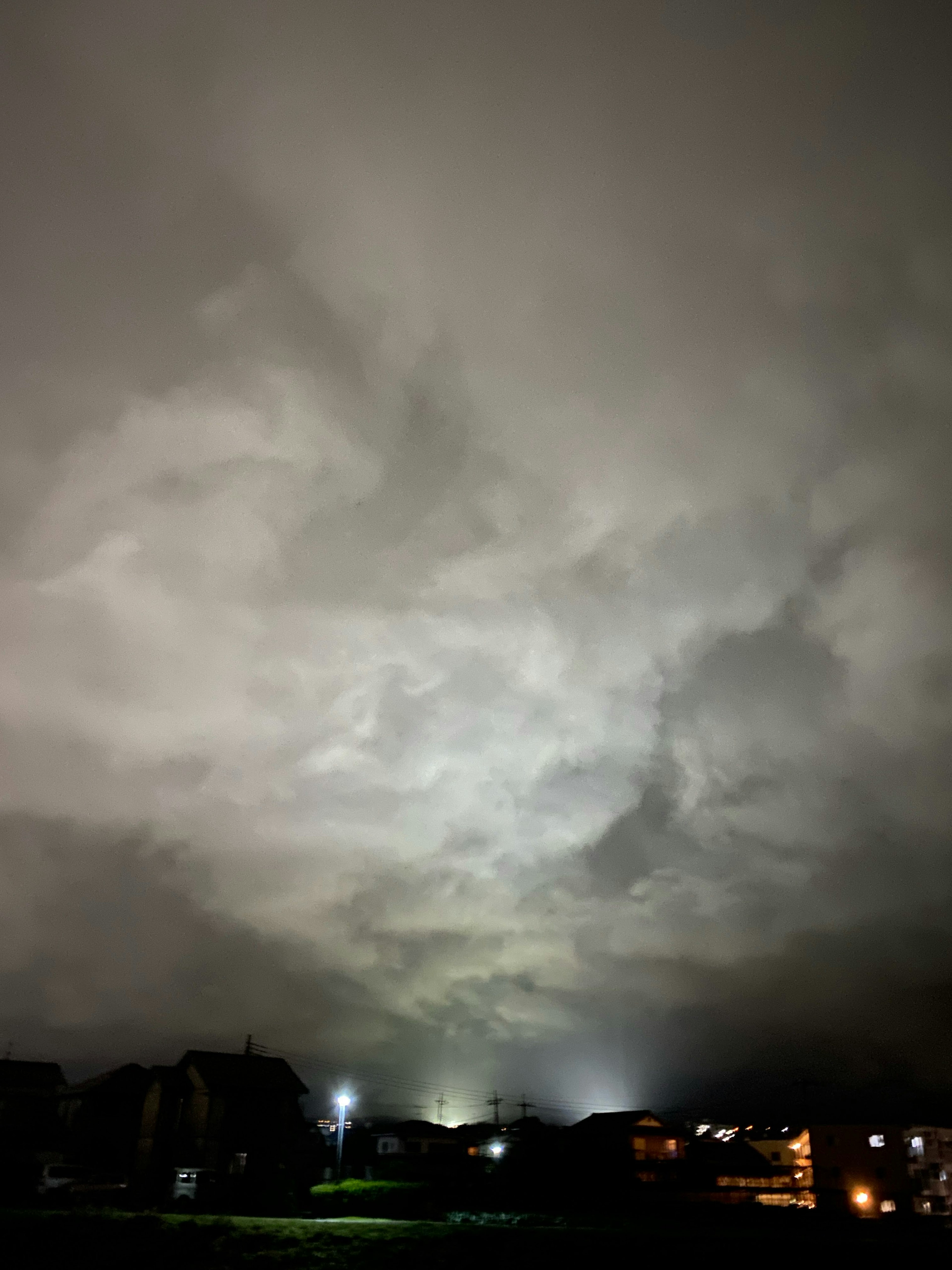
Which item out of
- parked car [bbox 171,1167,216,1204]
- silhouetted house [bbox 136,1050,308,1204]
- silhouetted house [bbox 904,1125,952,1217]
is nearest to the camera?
parked car [bbox 171,1167,216,1204]

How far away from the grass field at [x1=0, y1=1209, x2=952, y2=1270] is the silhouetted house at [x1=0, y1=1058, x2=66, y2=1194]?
859 inches

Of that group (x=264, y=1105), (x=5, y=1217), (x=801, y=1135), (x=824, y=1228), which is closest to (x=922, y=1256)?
(x=824, y=1228)

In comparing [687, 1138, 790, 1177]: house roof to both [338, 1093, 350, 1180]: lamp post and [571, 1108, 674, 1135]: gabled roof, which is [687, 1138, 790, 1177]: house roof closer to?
[571, 1108, 674, 1135]: gabled roof

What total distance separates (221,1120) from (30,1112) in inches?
1013

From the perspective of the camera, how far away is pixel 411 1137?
7494cm

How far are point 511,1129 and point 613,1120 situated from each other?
1344 cm

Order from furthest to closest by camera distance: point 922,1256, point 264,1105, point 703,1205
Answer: point 264,1105
point 703,1205
point 922,1256

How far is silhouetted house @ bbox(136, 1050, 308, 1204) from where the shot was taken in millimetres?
60406

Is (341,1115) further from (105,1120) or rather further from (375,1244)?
(105,1120)

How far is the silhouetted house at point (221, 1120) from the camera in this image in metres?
60.4

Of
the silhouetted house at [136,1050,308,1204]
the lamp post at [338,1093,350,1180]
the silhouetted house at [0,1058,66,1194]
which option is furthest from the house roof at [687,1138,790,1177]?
the silhouetted house at [0,1058,66,1194]

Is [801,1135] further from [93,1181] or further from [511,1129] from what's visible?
[93,1181]

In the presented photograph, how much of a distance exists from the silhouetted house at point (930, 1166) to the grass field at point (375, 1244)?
60989 millimetres

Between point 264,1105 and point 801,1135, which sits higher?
point 264,1105
